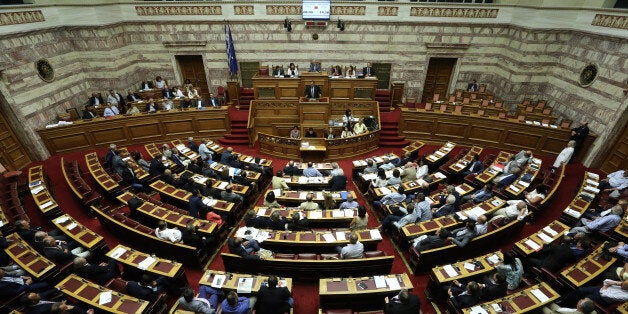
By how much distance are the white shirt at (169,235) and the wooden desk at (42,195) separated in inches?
142

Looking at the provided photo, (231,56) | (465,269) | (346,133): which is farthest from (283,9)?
(465,269)

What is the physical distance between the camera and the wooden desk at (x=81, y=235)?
6660 mm

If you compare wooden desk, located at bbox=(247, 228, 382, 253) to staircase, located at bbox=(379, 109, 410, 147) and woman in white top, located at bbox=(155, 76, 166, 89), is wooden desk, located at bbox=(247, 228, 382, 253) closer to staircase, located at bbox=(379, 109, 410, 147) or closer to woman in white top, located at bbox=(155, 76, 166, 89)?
staircase, located at bbox=(379, 109, 410, 147)

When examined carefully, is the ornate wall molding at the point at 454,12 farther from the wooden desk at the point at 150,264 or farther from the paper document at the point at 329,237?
the wooden desk at the point at 150,264

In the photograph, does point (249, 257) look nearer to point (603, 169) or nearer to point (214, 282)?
point (214, 282)

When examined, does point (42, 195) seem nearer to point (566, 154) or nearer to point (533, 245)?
point (533, 245)

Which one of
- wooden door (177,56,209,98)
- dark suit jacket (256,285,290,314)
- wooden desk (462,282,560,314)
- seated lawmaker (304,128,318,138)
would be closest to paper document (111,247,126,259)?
dark suit jacket (256,285,290,314)

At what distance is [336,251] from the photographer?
689cm

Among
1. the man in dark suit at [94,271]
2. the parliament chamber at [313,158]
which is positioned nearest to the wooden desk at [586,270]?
the parliament chamber at [313,158]

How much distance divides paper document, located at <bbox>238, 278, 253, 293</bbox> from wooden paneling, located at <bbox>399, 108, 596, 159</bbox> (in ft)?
33.3

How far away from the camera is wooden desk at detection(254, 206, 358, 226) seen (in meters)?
7.60

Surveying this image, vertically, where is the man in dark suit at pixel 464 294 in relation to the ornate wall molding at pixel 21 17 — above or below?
below

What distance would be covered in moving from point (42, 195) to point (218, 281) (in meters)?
6.42

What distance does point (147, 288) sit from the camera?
5574 mm
